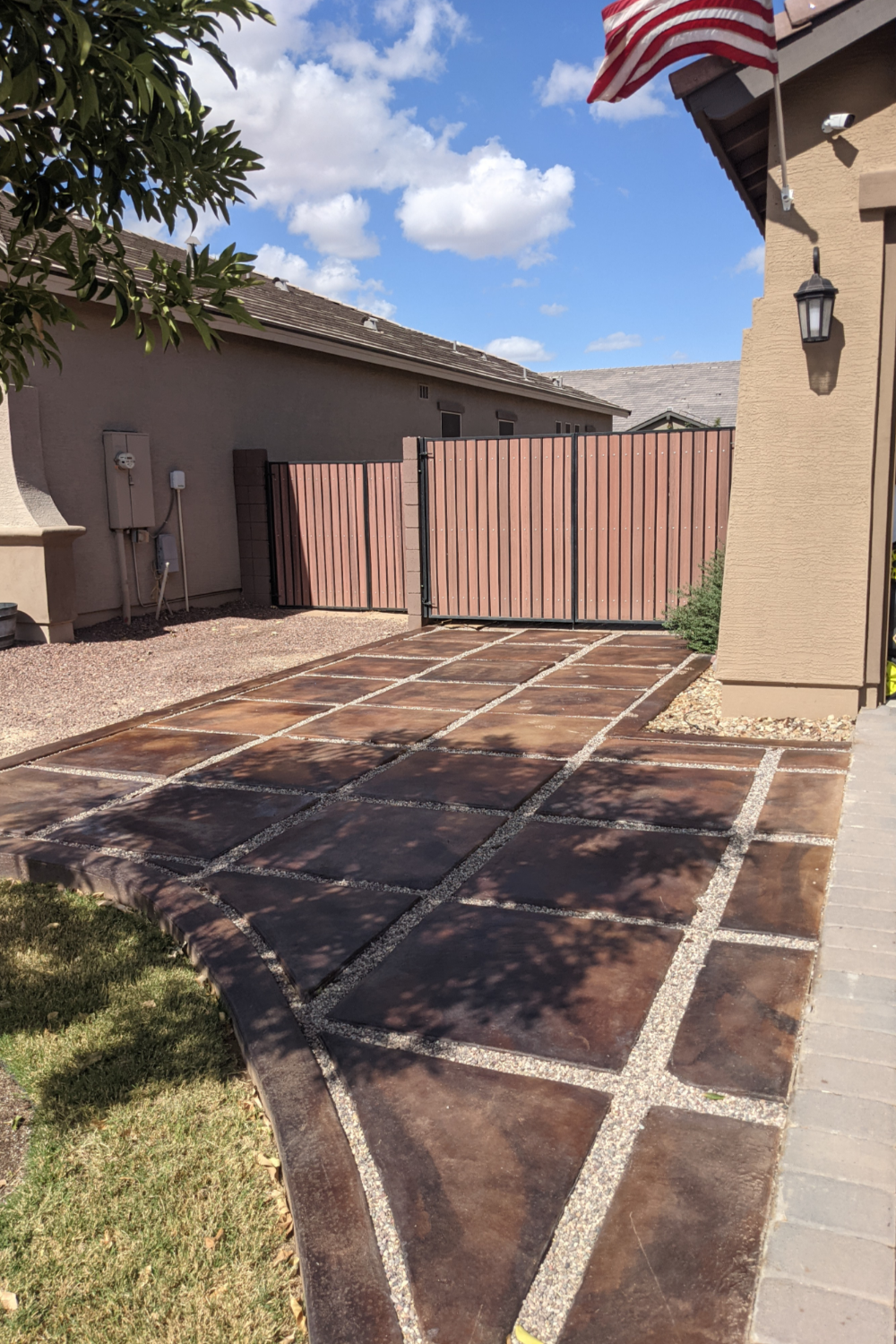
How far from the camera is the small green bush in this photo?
900cm

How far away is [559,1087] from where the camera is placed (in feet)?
9.15

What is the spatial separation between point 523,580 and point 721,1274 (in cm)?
966

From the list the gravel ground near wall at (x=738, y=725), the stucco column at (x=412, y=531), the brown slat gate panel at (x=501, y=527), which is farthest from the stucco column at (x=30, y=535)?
the gravel ground near wall at (x=738, y=725)

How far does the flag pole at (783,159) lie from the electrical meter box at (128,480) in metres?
8.24

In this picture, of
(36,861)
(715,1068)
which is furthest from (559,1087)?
(36,861)

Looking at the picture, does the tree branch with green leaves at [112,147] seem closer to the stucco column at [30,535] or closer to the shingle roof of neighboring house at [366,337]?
the stucco column at [30,535]

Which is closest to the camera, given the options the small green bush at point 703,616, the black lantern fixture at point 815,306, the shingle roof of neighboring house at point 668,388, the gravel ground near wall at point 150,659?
the black lantern fixture at point 815,306

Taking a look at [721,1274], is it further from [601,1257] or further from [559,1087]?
[559,1087]

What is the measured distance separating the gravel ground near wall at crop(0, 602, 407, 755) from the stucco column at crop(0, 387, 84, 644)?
36cm

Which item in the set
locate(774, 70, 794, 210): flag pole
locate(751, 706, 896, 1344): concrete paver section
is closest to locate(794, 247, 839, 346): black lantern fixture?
locate(774, 70, 794, 210): flag pole

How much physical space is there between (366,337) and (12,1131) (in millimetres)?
16930

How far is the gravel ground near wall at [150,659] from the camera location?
310 inches

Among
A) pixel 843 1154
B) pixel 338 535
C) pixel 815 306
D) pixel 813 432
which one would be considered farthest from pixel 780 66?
pixel 338 535

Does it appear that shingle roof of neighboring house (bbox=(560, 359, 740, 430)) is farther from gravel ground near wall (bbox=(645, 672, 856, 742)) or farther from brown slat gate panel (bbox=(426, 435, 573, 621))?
gravel ground near wall (bbox=(645, 672, 856, 742))
